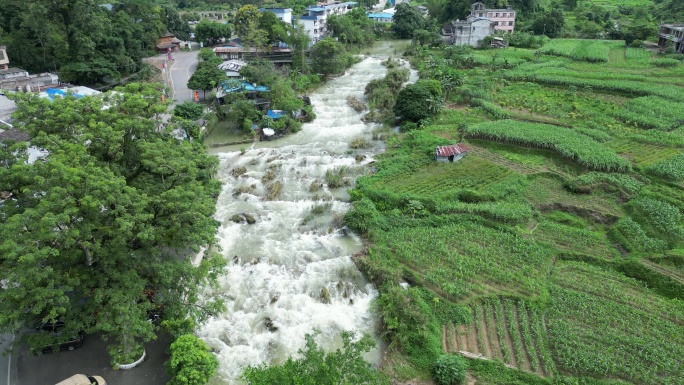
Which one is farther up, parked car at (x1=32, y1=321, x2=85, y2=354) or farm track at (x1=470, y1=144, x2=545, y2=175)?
farm track at (x1=470, y1=144, x2=545, y2=175)

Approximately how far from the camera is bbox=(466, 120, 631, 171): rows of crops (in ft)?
109

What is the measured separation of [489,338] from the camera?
65.5ft

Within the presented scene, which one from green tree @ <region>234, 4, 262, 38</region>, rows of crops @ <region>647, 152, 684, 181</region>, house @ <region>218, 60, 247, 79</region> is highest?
green tree @ <region>234, 4, 262, 38</region>

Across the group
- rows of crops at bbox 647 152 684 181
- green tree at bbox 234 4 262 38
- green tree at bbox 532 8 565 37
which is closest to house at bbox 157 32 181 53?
green tree at bbox 234 4 262 38

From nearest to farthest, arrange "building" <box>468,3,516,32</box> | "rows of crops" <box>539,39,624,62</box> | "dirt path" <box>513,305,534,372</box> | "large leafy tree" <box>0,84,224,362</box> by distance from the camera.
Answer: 1. "large leafy tree" <box>0,84,224,362</box>
2. "dirt path" <box>513,305,534,372</box>
3. "rows of crops" <box>539,39,624,62</box>
4. "building" <box>468,3,516,32</box>

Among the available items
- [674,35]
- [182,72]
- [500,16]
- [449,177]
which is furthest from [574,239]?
[500,16]

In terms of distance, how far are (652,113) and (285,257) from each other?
37.8 meters

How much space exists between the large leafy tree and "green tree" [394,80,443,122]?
86.3 ft

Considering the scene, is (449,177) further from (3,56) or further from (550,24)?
(550,24)

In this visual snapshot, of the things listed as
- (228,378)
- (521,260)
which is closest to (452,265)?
(521,260)

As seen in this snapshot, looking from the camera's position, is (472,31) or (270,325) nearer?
(270,325)

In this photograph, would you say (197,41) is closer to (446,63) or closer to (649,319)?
(446,63)

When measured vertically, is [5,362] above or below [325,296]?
above

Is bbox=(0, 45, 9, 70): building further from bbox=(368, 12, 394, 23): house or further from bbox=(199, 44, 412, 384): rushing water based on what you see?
bbox=(368, 12, 394, 23): house
